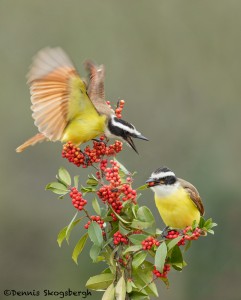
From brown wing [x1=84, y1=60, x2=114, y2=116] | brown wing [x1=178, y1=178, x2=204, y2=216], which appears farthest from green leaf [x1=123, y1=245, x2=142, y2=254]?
brown wing [x1=84, y1=60, x2=114, y2=116]

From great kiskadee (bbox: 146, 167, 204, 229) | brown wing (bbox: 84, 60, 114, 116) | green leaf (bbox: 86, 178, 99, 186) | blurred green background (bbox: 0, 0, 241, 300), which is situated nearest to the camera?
green leaf (bbox: 86, 178, 99, 186)

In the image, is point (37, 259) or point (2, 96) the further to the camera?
point (2, 96)

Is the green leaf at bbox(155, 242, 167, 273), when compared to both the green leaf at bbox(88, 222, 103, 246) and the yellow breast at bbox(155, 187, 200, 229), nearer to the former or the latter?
the green leaf at bbox(88, 222, 103, 246)

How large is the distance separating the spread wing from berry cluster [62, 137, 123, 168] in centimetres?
33

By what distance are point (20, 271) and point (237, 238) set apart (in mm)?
2890

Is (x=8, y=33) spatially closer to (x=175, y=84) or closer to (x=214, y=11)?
(x=175, y=84)

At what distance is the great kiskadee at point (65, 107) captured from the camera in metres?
4.24

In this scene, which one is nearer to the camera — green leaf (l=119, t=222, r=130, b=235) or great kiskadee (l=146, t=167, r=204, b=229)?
green leaf (l=119, t=222, r=130, b=235)

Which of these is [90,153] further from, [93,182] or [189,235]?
[189,235]

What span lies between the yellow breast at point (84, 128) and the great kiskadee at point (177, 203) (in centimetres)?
50

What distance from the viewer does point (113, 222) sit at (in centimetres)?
380

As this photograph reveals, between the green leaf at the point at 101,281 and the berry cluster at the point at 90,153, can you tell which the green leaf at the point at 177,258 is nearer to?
the green leaf at the point at 101,281

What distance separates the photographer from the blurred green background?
1065 cm

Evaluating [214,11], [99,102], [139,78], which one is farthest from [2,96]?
[99,102]
